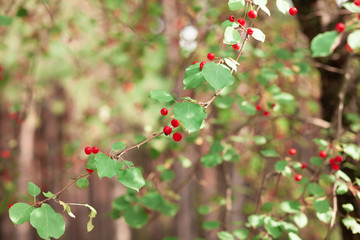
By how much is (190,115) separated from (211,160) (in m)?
1.12

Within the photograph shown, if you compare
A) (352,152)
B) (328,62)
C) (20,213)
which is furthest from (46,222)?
(328,62)

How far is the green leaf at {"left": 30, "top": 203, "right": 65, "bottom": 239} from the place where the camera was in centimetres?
132

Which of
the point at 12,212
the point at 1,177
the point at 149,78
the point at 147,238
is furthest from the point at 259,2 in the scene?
the point at 147,238

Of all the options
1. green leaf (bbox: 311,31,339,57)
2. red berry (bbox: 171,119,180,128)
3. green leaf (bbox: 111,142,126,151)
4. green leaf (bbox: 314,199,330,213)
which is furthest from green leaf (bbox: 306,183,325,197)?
green leaf (bbox: 111,142,126,151)

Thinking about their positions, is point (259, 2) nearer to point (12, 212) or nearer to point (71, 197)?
point (12, 212)

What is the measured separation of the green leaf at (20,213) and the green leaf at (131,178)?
15.2 inches

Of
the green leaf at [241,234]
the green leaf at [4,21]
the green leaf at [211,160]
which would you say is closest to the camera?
the green leaf at [241,234]

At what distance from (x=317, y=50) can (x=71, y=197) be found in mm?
14817

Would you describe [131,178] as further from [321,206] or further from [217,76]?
[321,206]

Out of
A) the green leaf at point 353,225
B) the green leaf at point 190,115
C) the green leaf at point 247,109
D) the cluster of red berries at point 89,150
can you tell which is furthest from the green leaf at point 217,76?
the green leaf at point 353,225

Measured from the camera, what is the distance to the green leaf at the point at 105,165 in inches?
51.0

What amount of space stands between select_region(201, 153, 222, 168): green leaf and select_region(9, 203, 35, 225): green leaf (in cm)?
120

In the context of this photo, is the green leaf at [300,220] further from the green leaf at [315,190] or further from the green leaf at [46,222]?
the green leaf at [46,222]

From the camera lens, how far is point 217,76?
127 centimetres
